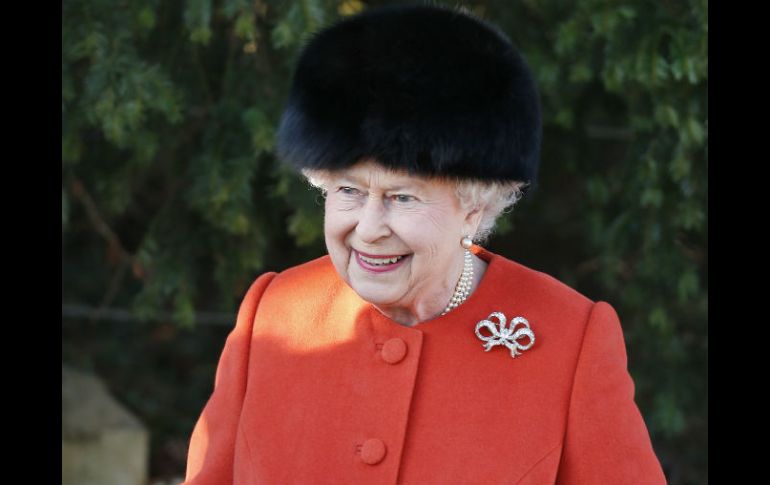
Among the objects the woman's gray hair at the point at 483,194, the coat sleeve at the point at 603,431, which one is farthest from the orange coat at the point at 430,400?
the woman's gray hair at the point at 483,194

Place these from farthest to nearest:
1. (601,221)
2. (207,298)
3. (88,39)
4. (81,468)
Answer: (207,298)
(81,468)
(601,221)
(88,39)

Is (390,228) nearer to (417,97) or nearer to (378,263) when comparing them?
(378,263)

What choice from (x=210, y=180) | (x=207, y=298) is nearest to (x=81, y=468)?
(x=207, y=298)

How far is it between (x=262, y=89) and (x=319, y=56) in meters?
1.59

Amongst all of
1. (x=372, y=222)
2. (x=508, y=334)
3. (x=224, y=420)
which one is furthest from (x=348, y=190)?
(x=224, y=420)

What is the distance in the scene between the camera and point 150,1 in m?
4.04

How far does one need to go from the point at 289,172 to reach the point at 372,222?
157 cm

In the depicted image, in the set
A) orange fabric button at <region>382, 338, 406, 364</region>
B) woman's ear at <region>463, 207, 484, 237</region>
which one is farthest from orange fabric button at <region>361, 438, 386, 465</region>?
woman's ear at <region>463, 207, 484, 237</region>

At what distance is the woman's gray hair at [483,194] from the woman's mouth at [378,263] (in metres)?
0.20

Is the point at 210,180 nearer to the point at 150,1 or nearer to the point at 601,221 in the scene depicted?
the point at 150,1

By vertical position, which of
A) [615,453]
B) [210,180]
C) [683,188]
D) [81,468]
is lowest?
[81,468]

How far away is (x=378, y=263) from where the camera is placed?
2.64 m

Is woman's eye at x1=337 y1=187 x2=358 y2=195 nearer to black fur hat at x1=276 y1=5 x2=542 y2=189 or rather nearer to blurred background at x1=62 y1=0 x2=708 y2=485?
black fur hat at x1=276 y1=5 x2=542 y2=189

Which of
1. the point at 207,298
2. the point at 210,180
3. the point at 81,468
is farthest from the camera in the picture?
the point at 207,298
